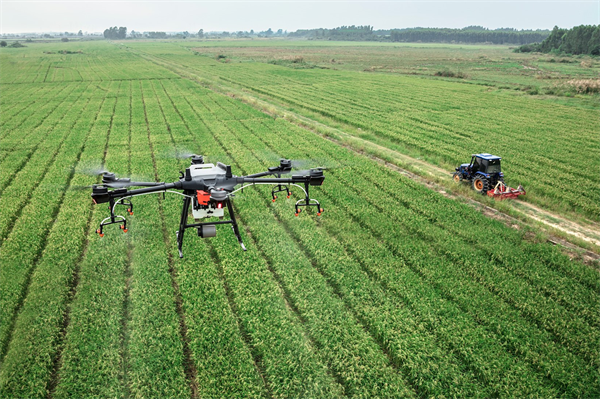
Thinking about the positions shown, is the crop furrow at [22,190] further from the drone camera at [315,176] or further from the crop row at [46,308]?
the drone camera at [315,176]

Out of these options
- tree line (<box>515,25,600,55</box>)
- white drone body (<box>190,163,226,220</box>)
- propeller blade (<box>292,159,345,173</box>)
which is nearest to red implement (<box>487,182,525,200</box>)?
propeller blade (<box>292,159,345,173</box>)

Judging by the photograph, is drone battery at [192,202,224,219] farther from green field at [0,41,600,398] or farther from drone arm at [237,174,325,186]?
green field at [0,41,600,398]

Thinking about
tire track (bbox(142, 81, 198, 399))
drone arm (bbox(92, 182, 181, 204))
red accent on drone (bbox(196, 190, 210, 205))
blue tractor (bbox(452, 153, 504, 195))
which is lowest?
tire track (bbox(142, 81, 198, 399))

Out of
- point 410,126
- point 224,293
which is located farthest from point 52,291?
point 410,126

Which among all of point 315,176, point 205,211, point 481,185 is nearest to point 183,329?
point 205,211

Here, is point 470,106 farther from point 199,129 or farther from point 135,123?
point 135,123

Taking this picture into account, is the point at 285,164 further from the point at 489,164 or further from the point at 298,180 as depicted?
the point at 489,164
